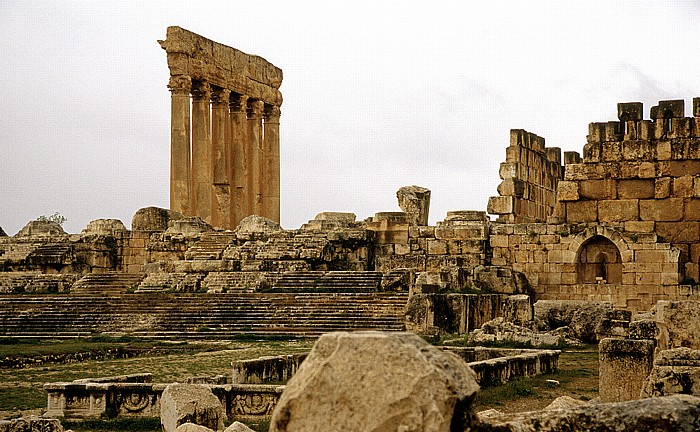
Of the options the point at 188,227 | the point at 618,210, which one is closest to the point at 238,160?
the point at 188,227

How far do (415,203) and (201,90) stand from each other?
12342mm

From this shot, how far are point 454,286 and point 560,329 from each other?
4.33 metres

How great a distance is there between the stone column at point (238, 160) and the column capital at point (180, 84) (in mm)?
4479

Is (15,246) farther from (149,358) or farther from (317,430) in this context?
(317,430)

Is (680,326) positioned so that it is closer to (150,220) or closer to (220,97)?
(150,220)

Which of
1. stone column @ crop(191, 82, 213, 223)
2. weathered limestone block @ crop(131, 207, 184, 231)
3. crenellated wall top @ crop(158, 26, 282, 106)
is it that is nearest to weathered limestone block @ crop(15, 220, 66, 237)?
weathered limestone block @ crop(131, 207, 184, 231)

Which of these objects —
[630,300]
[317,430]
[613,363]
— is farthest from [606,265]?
[317,430]

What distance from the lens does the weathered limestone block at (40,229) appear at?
38.3 meters

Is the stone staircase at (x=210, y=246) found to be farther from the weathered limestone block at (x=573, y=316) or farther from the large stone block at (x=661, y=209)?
the large stone block at (x=661, y=209)

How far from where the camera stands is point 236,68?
44969 mm

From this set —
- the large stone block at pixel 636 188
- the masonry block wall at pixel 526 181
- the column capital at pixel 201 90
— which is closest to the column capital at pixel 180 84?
the column capital at pixel 201 90

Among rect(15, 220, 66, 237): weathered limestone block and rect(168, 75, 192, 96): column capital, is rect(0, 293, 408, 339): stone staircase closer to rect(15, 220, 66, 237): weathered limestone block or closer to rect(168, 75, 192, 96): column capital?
rect(15, 220, 66, 237): weathered limestone block

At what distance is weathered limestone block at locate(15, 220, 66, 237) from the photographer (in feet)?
126

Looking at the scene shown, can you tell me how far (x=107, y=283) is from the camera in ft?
104
